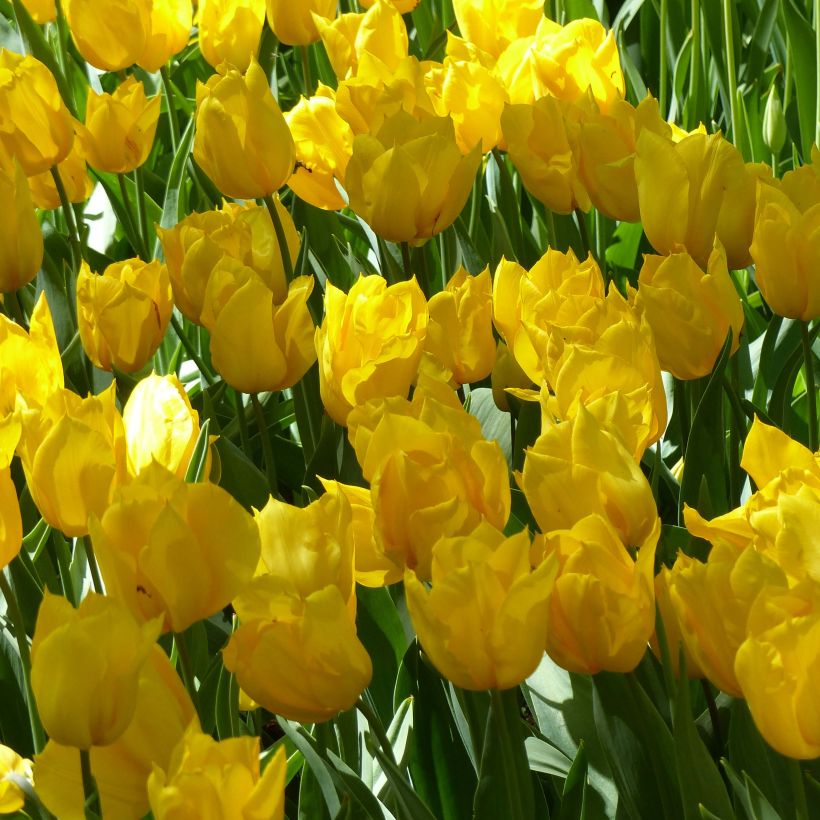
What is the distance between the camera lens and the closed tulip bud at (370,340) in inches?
37.0

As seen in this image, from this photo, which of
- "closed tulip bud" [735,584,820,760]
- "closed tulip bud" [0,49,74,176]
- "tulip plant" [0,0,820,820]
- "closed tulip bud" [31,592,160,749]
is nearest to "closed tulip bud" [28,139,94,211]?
"tulip plant" [0,0,820,820]

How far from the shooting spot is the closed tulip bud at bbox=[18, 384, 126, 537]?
78cm

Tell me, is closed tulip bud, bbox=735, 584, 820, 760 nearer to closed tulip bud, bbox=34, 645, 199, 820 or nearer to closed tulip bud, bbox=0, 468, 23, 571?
closed tulip bud, bbox=34, 645, 199, 820

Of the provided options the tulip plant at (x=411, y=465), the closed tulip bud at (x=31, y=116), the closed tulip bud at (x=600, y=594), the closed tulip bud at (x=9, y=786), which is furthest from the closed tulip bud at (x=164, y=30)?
the closed tulip bud at (x=600, y=594)

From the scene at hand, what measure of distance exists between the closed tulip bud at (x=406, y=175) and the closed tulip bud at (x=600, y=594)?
0.57 meters

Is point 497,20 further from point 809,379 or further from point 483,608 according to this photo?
point 483,608

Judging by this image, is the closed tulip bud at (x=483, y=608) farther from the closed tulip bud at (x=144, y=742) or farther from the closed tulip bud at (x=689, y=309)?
the closed tulip bud at (x=689, y=309)

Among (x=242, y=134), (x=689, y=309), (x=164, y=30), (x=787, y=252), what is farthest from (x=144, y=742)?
(x=164, y=30)

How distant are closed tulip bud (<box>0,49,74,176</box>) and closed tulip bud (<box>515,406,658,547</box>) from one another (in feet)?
2.80

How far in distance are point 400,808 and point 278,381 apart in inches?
16.5

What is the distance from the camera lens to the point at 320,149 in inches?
56.7

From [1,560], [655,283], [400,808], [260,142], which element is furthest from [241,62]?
[400,808]

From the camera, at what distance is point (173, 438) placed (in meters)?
0.90

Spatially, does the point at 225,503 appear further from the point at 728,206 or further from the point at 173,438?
the point at 728,206
